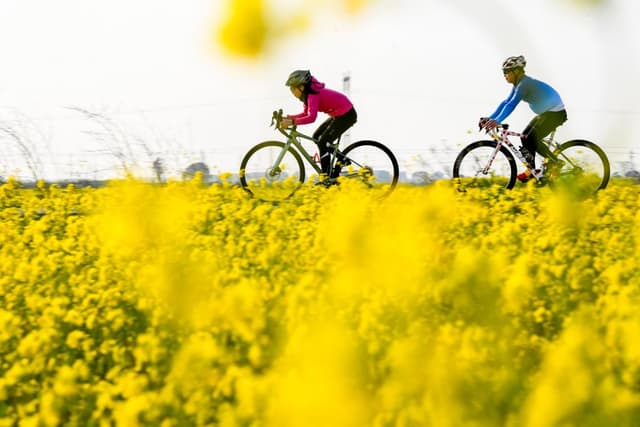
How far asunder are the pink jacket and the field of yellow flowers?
309cm

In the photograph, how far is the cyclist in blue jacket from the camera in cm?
677

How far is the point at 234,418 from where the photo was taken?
2.47m

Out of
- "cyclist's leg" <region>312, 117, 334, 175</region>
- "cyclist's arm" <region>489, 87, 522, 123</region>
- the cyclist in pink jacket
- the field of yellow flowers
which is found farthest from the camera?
"cyclist's leg" <region>312, 117, 334, 175</region>

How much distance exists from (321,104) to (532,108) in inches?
90.8

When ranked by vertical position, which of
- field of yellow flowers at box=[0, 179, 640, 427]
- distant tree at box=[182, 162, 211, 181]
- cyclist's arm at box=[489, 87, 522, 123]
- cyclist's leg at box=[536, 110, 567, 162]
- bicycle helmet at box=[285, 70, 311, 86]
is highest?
bicycle helmet at box=[285, 70, 311, 86]

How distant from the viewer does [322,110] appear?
8.07 meters

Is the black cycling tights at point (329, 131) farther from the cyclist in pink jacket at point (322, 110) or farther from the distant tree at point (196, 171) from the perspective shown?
the distant tree at point (196, 171)

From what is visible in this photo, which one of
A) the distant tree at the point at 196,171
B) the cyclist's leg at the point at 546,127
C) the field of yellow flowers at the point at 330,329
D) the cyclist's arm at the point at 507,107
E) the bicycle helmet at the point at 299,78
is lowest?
the field of yellow flowers at the point at 330,329

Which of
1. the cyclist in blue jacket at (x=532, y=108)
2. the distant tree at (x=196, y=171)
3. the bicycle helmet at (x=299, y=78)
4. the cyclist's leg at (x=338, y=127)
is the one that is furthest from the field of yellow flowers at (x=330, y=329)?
the cyclist's leg at (x=338, y=127)

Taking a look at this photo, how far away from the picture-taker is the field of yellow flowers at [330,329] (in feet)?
7.76

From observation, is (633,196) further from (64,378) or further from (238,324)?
(64,378)

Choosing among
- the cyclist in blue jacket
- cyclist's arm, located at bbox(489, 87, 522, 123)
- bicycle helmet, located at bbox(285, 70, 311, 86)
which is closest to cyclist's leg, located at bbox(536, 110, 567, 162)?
the cyclist in blue jacket

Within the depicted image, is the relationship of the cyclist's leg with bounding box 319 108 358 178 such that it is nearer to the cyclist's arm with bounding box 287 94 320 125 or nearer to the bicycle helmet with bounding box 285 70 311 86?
the cyclist's arm with bounding box 287 94 320 125

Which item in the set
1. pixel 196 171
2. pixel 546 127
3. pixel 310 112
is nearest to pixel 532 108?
pixel 546 127
